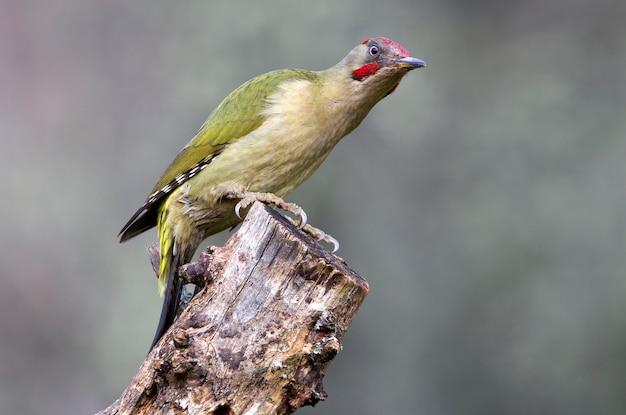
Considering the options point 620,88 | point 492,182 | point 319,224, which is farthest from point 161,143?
point 620,88

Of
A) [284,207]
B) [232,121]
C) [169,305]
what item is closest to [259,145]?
[232,121]

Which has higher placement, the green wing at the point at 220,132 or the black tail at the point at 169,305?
the green wing at the point at 220,132

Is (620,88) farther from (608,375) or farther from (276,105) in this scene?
(276,105)

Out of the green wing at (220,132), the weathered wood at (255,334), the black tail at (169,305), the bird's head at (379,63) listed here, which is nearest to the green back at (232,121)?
the green wing at (220,132)

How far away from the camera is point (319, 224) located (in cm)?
710

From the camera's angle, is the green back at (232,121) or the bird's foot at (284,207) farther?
the green back at (232,121)

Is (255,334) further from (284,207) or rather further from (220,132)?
(220,132)

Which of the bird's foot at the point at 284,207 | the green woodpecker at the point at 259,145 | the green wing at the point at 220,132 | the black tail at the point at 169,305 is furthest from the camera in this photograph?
the green wing at the point at 220,132

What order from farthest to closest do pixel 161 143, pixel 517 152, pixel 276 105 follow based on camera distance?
pixel 161 143 < pixel 517 152 < pixel 276 105

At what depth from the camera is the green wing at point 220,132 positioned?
454 cm

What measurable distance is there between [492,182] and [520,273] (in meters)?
0.91

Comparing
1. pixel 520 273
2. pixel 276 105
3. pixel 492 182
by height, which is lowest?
pixel 276 105

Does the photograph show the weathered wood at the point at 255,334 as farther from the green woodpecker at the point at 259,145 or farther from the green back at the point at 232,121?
the green back at the point at 232,121

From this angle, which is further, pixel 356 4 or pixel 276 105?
pixel 356 4
